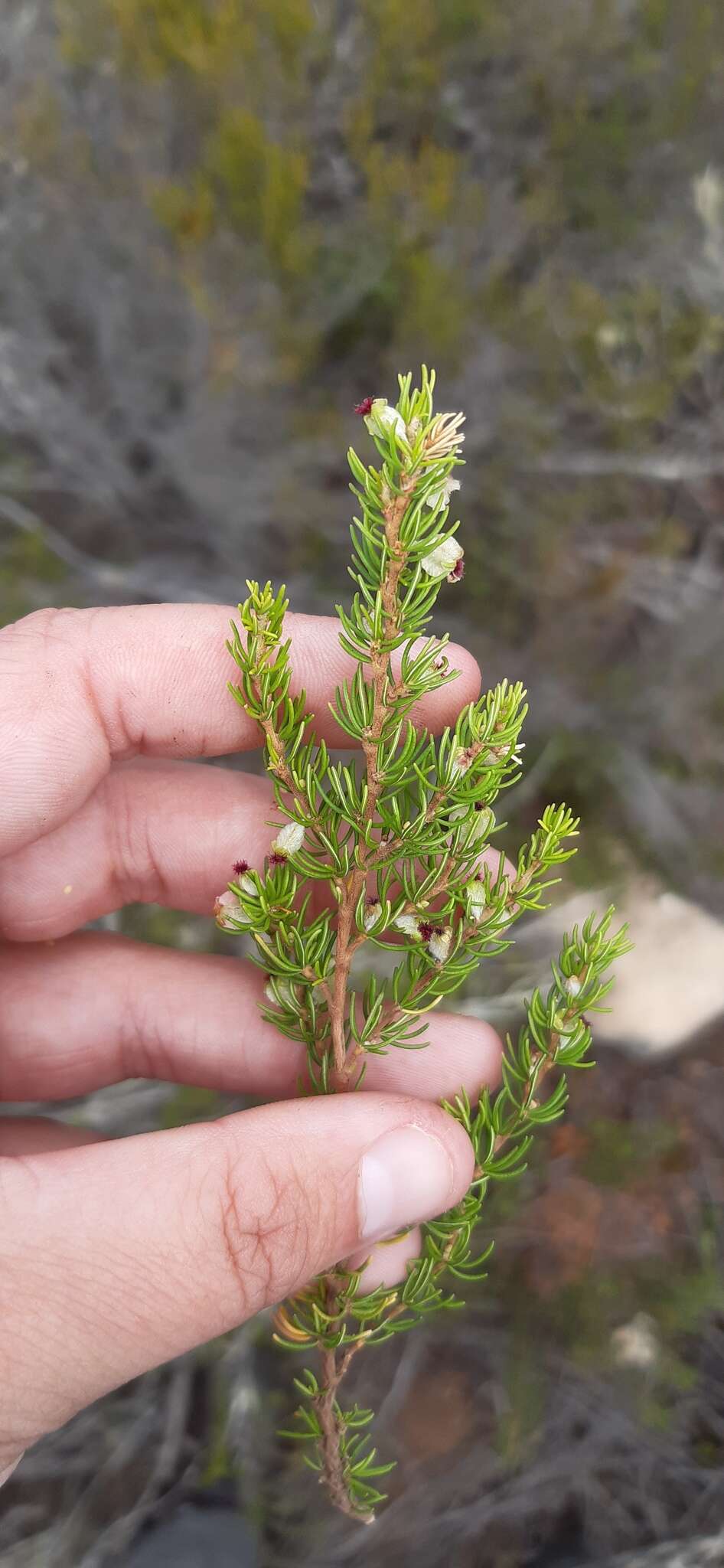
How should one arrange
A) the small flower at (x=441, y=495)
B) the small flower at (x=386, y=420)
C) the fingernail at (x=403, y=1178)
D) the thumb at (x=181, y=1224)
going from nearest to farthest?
the small flower at (x=386, y=420) → the small flower at (x=441, y=495) → the thumb at (x=181, y=1224) → the fingernail at (x=403, y=1178)

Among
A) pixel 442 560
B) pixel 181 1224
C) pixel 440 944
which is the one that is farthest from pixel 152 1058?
pixel 442 560

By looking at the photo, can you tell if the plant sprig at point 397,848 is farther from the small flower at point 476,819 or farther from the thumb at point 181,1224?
the thumb at point 181,1224

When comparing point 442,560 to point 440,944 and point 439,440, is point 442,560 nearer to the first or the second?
point 439,440

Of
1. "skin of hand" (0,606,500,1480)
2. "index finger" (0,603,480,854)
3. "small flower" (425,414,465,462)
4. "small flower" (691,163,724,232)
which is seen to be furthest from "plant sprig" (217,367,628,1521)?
"small flower" (691,163,724,232)

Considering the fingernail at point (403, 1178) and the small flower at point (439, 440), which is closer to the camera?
the small flower at point (439, 440)

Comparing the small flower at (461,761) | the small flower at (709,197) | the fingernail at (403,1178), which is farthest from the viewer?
the small flower at (709,197)

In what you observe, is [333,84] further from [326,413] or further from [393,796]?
[393,796]

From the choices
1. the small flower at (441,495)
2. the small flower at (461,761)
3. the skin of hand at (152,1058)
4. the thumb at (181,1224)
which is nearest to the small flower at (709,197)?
the skin of hand at (152,1058)
